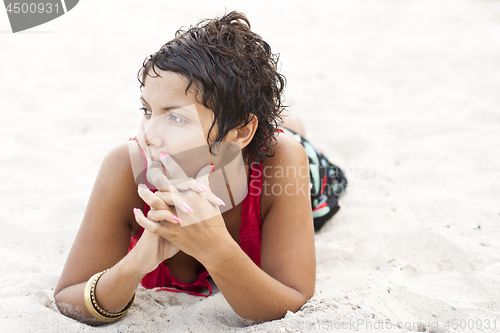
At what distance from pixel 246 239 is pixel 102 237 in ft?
2.23

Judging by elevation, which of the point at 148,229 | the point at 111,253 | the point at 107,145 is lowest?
the point at 107,145

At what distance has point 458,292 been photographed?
197 cm

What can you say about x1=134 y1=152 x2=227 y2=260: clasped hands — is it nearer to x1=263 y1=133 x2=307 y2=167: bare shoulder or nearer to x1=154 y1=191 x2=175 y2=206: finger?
x1=154 y1=191 x2=175 y2=206: finger

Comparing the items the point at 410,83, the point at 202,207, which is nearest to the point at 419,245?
the point at 202,207

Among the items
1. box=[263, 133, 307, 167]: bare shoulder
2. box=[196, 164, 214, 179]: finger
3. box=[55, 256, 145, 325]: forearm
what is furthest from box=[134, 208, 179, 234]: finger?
box=[263, 133, 307, 167]: bare shoulder

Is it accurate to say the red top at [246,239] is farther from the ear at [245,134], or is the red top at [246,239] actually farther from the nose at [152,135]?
the nose at [152,135]

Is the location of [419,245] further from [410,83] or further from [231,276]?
[410,83]

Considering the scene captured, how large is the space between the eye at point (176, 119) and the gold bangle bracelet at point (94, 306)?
69cm

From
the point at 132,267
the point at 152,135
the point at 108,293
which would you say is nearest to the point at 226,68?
the point at 152,135

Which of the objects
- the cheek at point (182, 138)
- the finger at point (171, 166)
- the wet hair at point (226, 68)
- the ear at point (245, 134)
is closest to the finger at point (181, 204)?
the finger at point (171, 166)

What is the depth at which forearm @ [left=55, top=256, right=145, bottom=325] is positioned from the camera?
1.56 m

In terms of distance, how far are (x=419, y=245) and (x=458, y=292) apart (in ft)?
1.69

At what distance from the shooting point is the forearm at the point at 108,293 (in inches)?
61.6

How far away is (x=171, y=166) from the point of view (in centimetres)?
156
